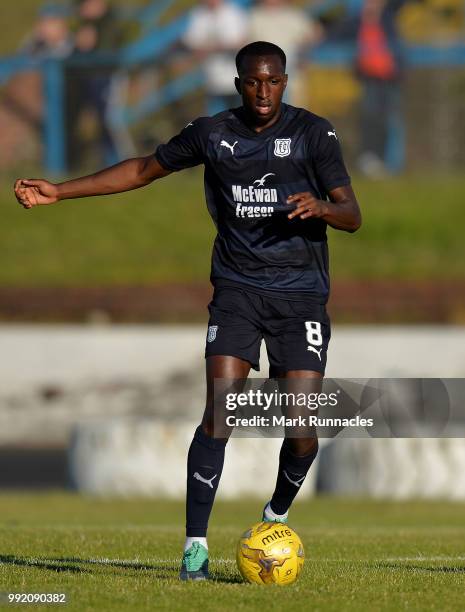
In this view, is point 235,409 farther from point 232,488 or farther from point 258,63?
point 232,488

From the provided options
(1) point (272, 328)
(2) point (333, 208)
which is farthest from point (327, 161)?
(1) point (272, 328)

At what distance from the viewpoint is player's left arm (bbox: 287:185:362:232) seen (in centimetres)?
700

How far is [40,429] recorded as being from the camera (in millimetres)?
20797

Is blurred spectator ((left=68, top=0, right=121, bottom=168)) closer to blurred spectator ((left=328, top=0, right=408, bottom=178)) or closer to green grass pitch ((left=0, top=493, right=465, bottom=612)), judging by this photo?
blurred spectator ((left=328, top=0, right=408, bottom=178))

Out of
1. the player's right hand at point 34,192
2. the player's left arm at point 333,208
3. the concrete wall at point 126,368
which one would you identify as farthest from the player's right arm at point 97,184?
the concrete wall at point 126,368

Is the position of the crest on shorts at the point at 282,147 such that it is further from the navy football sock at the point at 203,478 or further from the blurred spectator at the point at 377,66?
the blurred spectator at the point at 377,66

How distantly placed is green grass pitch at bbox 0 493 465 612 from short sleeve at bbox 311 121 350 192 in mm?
1932

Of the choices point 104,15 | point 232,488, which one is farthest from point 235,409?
point 104,15

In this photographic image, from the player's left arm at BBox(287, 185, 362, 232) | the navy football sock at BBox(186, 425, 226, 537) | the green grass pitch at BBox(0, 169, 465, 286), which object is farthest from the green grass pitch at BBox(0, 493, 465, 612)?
the green grass pitch at BBox(0, 169, 465, 286)

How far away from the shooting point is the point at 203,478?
24.3 feet

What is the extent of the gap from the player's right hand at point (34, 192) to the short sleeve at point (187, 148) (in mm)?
571

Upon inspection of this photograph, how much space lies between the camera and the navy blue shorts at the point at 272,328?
24.5ft

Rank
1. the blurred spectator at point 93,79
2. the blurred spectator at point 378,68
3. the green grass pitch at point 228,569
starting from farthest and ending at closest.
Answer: the blurred spectator at point 378,68
the blurred spectator at point 93,79
the green grass pitch at point 228,569

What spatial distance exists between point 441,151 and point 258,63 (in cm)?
2336
